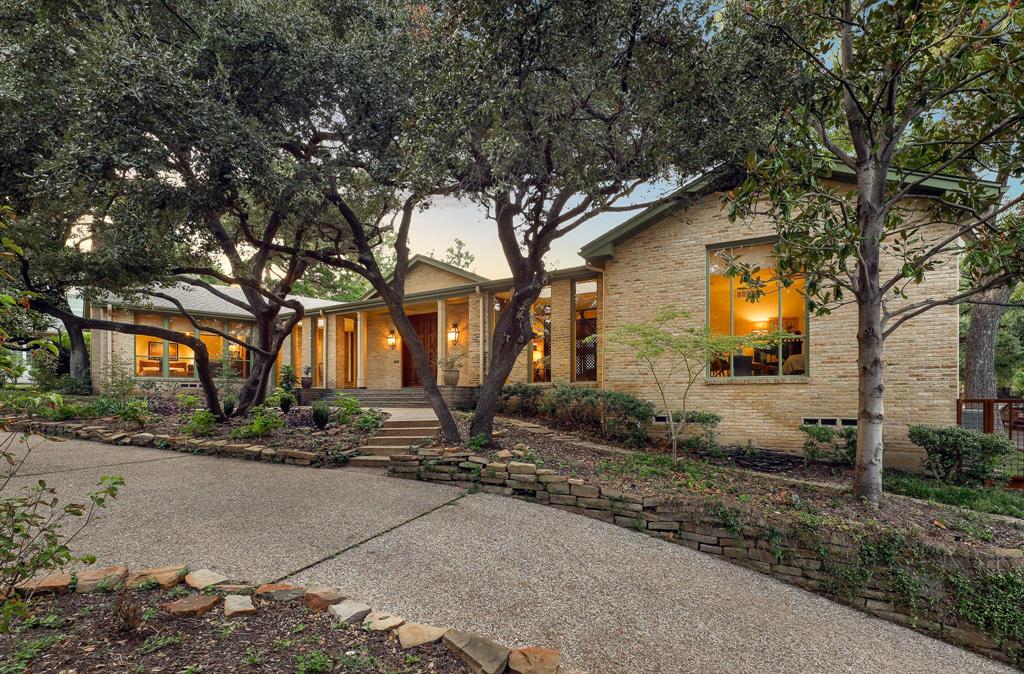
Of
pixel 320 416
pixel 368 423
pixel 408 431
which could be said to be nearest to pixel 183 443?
pixel 320 416

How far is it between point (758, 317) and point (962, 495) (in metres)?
4.02

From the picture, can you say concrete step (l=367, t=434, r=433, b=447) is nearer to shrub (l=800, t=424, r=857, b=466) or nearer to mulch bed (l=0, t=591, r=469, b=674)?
mulch bed (l=0, t=591, r=469, b=674)

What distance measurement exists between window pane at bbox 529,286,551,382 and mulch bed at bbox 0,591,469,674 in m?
9.19

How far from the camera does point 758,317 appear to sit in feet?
30.0

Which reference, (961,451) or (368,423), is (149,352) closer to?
(368,423)

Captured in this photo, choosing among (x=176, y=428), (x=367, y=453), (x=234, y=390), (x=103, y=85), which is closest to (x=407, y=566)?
(x=367, y=453)

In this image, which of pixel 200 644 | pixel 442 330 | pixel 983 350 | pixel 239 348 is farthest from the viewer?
pixel 239 348

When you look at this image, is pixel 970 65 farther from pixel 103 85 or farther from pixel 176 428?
pixel 176 428

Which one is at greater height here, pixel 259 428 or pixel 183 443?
pixel 259 428

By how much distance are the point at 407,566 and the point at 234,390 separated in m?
13.0

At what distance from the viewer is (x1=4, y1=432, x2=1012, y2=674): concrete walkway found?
3131 millimetres

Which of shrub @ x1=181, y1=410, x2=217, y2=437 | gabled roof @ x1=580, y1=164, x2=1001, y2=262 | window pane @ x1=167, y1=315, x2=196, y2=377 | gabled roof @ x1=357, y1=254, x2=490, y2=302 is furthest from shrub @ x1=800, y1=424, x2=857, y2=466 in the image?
window pane @ x1=167, y1=315, x2=196, y2=377

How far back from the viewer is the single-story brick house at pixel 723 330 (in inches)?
299

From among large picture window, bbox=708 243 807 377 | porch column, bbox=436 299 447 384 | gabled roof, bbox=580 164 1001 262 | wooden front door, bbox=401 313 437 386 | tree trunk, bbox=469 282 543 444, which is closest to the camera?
tree trunk, bbox=469 282 543 444
